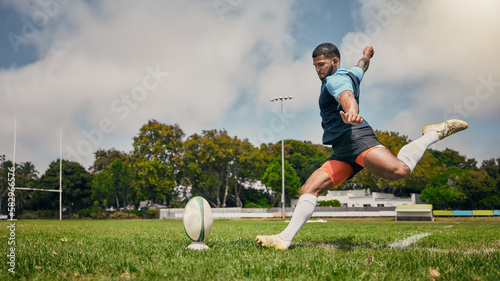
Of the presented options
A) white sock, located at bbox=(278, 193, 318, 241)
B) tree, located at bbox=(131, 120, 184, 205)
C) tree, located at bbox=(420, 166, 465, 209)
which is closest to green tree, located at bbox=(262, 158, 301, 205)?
tree, located at bbox=(131, 120, 184, 205)

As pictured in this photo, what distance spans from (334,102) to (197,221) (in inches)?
87.8

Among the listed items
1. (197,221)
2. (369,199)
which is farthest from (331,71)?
(369,199)

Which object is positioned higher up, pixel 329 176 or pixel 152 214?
pixel 329 176

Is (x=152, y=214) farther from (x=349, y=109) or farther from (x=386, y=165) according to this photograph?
(x=349, y=109)

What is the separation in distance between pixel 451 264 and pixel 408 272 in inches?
25.8

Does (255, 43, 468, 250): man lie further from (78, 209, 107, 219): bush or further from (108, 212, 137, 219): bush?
(78, 209, 107, 219): bush

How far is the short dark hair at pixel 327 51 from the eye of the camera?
447 centimetres

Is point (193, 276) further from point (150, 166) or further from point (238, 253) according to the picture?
point (150, 166)

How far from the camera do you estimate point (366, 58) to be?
513 centimetres

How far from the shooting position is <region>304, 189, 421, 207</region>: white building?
2117 inches

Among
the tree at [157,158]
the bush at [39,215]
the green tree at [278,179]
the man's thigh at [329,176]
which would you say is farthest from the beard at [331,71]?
the bush at [39,215]

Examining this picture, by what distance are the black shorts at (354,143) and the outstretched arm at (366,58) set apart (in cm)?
110

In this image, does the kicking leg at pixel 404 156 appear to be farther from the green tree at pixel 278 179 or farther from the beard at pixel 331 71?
the green tree at pixel 278 179

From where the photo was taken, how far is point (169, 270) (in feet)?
10.1
